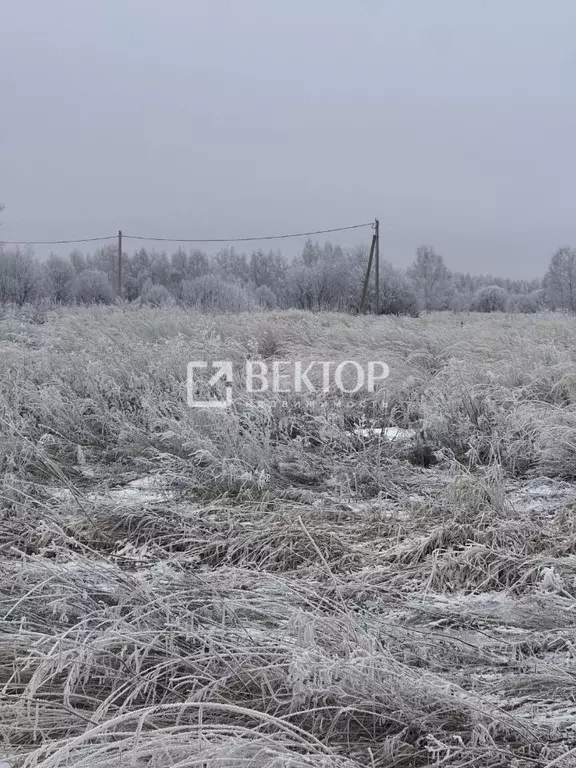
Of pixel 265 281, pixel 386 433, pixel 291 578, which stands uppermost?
pixel 265 281

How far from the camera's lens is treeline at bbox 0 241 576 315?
25328 millimetres

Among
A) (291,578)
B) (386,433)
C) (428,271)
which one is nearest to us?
(291,578)

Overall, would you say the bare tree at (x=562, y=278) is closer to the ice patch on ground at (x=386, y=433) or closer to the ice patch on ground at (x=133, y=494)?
the ice patch on ground at (x=386, y=433)

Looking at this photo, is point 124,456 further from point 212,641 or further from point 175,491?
point 212,641

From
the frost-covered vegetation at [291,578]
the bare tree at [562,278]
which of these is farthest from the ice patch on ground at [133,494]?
the bare tree at [562,278]

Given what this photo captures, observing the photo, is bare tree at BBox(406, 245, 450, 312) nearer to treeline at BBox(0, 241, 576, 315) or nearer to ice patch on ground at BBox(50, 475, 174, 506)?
treeline at BBox(0, 241, 576, 315)

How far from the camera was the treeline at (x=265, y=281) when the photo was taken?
2533 cm

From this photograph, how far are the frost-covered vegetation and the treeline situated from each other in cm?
1023

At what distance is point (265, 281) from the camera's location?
163 ft

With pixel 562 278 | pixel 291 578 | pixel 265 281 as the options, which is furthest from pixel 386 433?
pixel 562 278

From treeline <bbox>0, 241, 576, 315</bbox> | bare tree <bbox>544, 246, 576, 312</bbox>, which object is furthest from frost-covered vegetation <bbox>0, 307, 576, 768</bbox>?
bare tree <bbox>544, 246, 576, 312</bbox>

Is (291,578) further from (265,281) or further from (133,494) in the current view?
(265,281)

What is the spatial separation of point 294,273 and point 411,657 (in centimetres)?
3331

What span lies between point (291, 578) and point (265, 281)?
48422 millimetres
